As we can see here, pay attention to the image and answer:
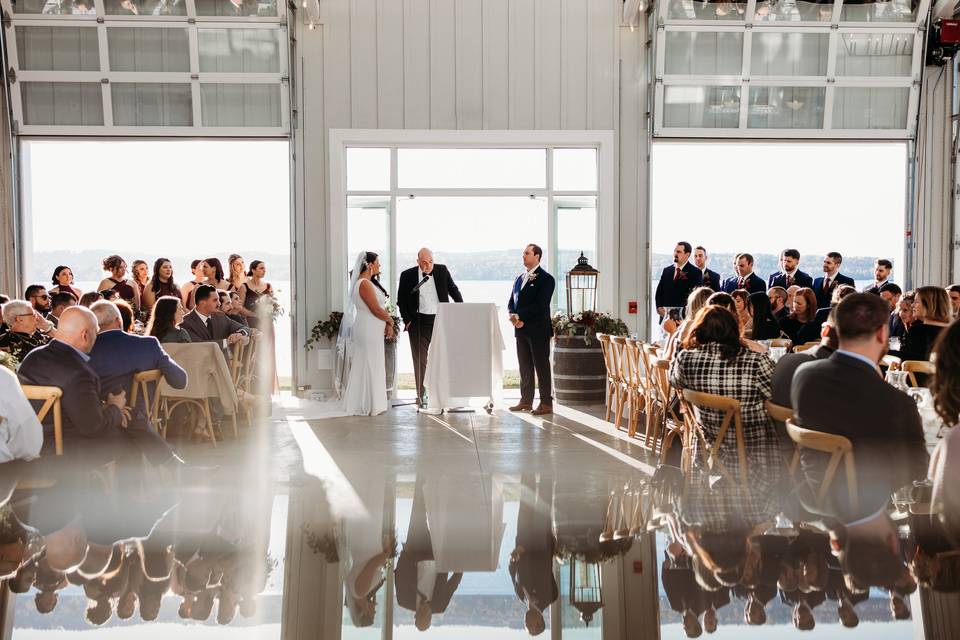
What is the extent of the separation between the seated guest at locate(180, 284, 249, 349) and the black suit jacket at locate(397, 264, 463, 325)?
2.15 metres

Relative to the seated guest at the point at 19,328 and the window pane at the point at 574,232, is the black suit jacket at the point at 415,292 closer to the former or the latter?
the window pane at the point at 574,232

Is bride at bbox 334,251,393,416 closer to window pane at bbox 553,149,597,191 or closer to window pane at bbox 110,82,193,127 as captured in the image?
window pane at bbox 553,149,597,191

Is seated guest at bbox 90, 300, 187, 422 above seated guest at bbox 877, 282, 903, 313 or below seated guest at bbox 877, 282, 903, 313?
below

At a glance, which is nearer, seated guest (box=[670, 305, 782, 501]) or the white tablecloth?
seated guest (box=[670, 305, 782, 501])

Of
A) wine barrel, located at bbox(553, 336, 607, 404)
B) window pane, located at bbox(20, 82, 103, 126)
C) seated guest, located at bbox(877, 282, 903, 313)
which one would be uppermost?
window pane, located at bbox(20, 82, 103, 126)

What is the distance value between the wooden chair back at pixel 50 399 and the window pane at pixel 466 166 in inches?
274

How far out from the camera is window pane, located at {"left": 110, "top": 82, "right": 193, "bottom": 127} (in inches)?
407

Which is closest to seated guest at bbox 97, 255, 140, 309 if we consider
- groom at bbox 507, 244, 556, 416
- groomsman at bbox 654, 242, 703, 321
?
groom at bbox 507, 244, 556, 416

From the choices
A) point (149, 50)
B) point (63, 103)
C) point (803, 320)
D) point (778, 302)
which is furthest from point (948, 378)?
point (63, 103)

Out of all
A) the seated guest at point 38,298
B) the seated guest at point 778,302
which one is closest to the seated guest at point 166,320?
the seated guest at point 38,298

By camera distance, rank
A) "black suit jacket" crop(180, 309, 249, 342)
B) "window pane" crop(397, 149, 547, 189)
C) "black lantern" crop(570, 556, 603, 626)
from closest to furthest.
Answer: "black lantern" crop(570, 556, 603, 626), "black suit jacket" crop(180, 309, 249, 342), "window pane" crop(397, 149, 547, 189)

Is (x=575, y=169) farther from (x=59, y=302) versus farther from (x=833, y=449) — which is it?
(x=833, y=449)

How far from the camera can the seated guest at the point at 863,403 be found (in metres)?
3.04

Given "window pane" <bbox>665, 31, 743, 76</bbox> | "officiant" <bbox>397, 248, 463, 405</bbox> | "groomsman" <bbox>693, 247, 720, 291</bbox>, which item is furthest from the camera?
"window pane" <bbox>665, 31, 743, 76</bbox>
